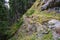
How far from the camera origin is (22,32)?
58.0 ft

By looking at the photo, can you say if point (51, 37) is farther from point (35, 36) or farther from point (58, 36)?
point (35, 36)

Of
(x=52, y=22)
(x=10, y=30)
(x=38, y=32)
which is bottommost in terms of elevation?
(x=10, y=30)

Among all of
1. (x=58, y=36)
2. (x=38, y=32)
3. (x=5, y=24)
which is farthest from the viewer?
(x=5, y=24)

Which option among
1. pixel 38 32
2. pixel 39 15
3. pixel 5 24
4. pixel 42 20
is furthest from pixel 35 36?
pixel 5 24

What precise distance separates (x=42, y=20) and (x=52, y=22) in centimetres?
138

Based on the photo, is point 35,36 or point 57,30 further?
point 35,36

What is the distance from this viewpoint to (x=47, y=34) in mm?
13961

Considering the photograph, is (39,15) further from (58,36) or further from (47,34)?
(58,36)

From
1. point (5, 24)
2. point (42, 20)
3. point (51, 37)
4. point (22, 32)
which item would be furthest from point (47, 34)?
point (5, 24)

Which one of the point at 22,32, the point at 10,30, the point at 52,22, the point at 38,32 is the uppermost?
the point at 52,22

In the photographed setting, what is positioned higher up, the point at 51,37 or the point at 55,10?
the point at 55,10

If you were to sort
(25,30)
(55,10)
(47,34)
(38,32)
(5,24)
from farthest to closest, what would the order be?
(5,24) → (25,30) → (55,10) → (38,32) → (47,34)

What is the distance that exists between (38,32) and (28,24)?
2553mm

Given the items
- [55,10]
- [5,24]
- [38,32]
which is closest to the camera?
[38,32]
